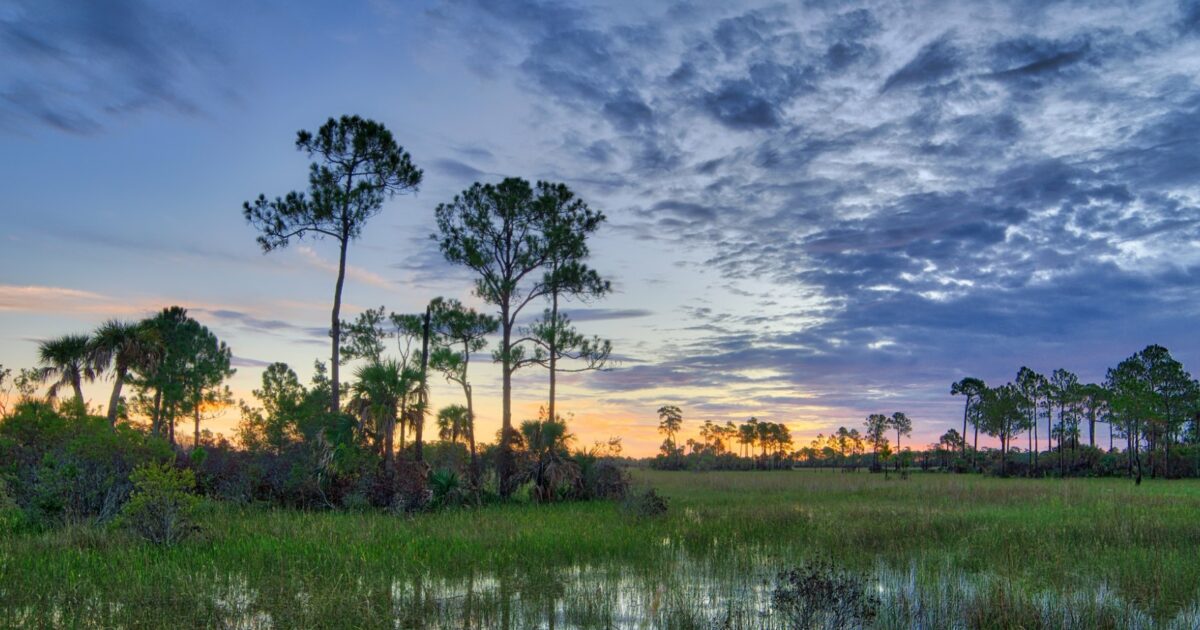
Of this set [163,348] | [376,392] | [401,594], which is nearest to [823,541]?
[401,594]

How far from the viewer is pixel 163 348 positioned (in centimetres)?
4566

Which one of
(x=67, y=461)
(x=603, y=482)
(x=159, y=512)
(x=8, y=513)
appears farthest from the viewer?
(x=603, y=482)

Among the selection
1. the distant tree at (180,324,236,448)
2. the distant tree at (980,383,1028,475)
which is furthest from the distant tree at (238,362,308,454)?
the distant tree at (980,383,1028,475)

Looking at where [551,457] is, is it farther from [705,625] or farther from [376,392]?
[705,625]

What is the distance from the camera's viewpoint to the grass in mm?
10906

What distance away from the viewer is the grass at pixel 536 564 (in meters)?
10.9

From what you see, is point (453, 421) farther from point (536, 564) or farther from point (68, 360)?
point (536, 564)

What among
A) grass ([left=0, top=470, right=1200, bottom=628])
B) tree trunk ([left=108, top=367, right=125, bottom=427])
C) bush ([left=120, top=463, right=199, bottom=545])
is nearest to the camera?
grass ([left=0, top=470, right=1200, bottom=628])

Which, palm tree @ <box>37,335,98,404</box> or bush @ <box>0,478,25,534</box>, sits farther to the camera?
palm tree @ <box>37,335,98,404</box>

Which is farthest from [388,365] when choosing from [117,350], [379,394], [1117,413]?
[1117,413]

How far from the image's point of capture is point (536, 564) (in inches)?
582

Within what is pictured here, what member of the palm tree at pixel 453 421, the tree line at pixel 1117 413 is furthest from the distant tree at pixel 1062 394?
the palm tree at pixel 453 421

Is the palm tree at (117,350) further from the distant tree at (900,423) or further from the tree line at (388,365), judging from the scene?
the distant tree at (900,423)

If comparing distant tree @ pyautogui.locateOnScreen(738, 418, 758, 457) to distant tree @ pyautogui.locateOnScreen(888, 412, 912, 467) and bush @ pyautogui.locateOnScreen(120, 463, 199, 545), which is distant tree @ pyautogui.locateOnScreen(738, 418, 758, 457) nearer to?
distant tree @ pyautogui.locateOnScreen(888, 412, 912, 467)
